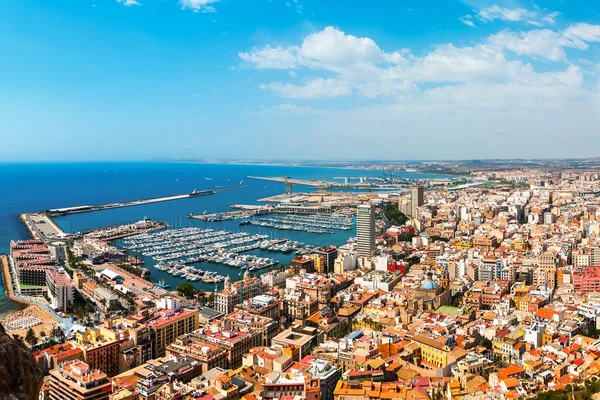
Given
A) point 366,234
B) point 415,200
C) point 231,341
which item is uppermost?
point 415,200

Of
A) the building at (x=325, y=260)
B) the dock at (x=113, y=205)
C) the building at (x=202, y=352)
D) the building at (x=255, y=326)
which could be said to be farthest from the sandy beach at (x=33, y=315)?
the dock at (x=113, y=205)

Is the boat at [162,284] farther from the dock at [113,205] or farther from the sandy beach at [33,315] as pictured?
the dock at [113,205]

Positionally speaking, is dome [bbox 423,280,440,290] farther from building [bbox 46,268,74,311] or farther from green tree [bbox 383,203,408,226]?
green tree [bbox 383,203,408,226]

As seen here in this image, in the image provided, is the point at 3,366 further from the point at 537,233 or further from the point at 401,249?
the point at 537,233

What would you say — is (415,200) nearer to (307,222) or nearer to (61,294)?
(307,222)

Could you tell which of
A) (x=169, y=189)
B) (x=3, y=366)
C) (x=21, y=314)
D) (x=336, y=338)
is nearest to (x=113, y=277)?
(x=21, y=314)

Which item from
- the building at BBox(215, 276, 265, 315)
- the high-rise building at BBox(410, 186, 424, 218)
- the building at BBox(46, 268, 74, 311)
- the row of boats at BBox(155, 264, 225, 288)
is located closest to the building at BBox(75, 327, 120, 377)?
the building at BBox(215, 276, 265, 315)

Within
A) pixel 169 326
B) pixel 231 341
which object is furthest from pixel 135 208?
pixel 231 341
